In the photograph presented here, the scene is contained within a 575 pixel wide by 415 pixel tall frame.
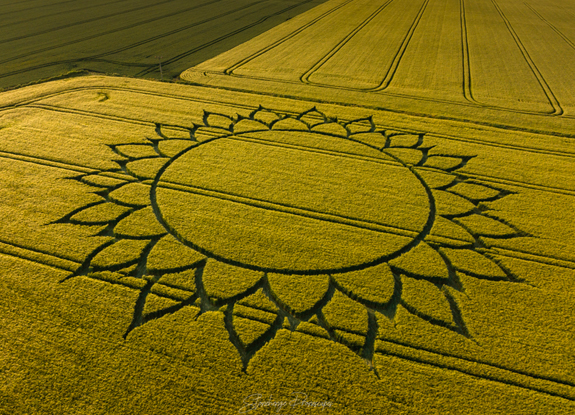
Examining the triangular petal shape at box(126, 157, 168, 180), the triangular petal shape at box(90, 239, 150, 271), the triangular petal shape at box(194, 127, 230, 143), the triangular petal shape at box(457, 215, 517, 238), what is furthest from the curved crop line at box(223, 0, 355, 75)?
the triangular petal shape at box(457, 215, 517, 238)

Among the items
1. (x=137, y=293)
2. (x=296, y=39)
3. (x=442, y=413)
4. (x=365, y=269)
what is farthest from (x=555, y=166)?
(x=296, y=39)

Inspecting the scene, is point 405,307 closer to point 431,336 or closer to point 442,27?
point 431,336

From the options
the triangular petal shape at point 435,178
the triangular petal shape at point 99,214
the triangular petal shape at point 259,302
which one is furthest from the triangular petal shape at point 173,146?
the triangular petal shape at point 435,178

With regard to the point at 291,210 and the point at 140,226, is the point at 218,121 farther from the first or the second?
the point at 140,226

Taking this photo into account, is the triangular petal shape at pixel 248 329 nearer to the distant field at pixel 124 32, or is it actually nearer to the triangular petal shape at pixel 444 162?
the triangular petal shape at pixel 444 162

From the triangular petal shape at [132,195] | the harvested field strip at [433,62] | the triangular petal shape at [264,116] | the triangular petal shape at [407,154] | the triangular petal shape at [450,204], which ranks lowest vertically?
the triangular petal shape at [450,204]
